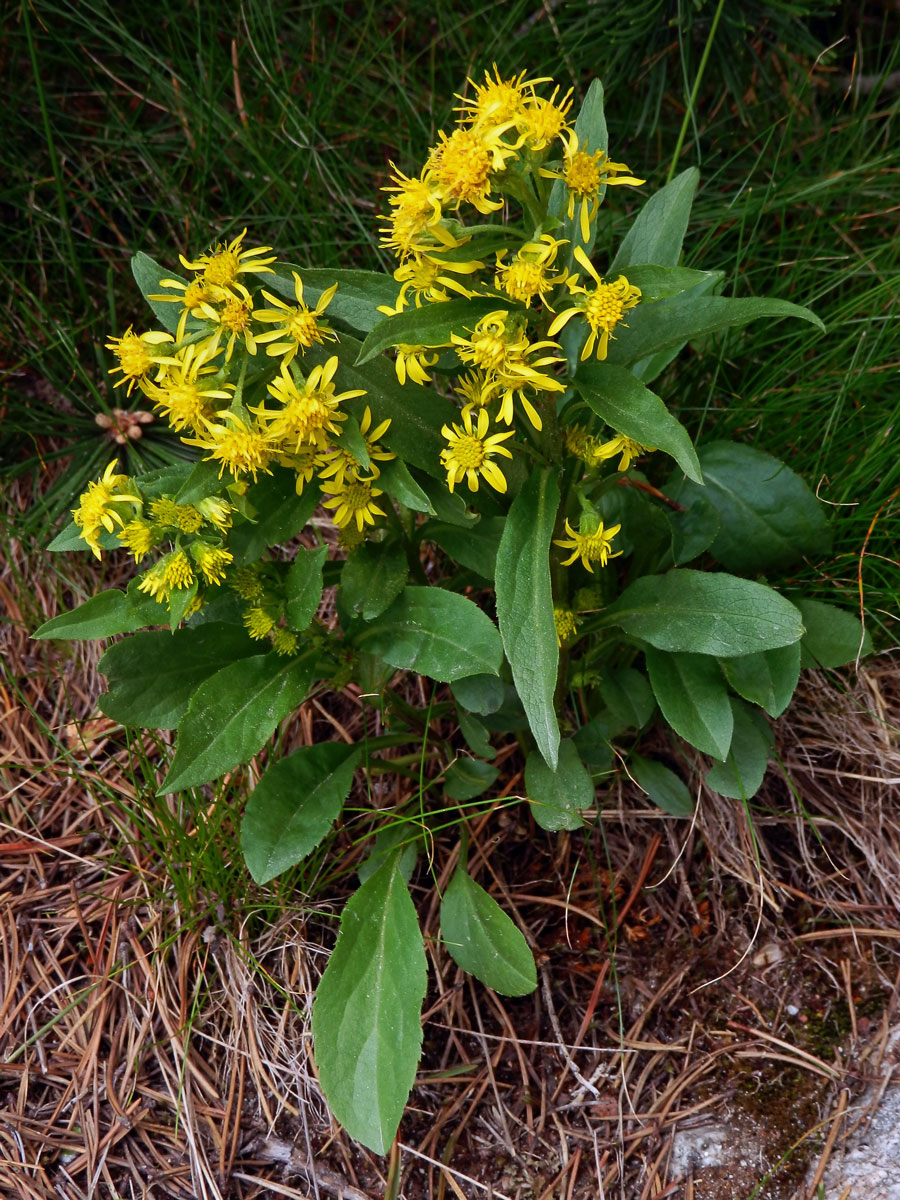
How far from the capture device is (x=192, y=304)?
1352 mm

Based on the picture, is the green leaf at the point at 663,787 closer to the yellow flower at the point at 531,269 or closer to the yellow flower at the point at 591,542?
the yellow flower at the point at 591,542

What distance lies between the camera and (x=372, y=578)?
1561 millimetres

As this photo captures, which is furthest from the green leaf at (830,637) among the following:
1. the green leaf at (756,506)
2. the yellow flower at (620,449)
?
the yellow flower at (620,449)

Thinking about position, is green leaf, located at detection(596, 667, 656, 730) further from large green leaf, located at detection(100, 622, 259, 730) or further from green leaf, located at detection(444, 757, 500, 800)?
large green leaf, located at detection(100, 622, 259, 730)

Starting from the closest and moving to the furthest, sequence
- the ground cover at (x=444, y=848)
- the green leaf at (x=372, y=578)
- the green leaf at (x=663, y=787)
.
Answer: the green leaf at (x=372, y=578) → the ground cover at (x=444, y=848) → the green leaf at (x=663, y=787)

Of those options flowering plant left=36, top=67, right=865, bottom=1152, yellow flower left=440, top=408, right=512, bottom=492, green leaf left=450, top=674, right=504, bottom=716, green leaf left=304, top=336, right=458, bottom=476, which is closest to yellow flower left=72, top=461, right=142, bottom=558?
flowering plant left=36, top=67, right=865, bottom=1152

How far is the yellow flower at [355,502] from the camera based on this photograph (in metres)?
1.47

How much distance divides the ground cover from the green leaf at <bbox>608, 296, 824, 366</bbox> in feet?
1.77

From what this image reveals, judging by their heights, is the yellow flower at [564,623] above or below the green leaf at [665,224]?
below

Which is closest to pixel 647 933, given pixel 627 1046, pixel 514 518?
pixel 627 1046

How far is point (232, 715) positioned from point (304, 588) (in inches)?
8.5

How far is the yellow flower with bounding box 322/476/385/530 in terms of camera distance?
1.47m

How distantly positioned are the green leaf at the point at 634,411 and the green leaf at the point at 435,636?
0.34m

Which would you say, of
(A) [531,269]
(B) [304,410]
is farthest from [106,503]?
(A) [531,269]
